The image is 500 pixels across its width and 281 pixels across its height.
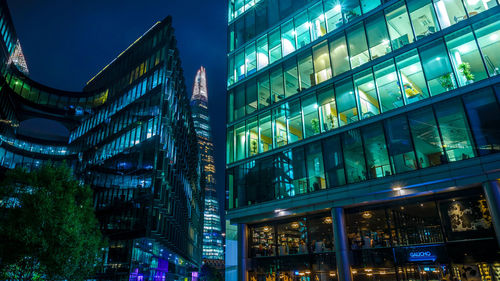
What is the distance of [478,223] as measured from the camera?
16.1m

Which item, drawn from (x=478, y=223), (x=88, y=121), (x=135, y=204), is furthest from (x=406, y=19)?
(x=88, y=121)

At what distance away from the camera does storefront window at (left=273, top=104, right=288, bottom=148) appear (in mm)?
25178

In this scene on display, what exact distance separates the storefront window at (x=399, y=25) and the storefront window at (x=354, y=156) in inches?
263

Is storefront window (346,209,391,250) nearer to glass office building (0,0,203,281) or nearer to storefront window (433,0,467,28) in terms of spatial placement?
storefront window (433,0,467,28)

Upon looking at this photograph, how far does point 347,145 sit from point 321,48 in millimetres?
8694

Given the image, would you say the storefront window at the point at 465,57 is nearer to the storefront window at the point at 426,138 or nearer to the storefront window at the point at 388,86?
the storefront window at the point at 426,138

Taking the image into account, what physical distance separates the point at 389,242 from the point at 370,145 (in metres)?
6.18

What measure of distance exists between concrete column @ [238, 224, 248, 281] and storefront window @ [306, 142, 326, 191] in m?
7.52

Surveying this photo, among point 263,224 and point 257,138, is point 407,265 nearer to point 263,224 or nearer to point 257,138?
point 263,224

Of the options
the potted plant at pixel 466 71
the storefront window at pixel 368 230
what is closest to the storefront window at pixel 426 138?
the potted plant at pixel 466 71

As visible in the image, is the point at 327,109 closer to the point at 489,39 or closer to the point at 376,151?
the point at 376,151

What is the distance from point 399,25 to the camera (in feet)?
69.8

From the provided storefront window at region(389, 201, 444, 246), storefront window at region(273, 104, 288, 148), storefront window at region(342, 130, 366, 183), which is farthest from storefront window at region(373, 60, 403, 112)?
storefront window at region(273, 104, 288, 148)

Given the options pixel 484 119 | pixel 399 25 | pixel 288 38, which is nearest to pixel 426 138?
pixel 484 119
